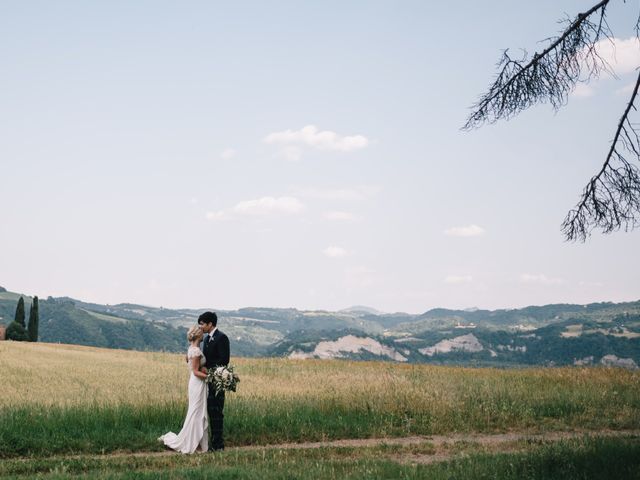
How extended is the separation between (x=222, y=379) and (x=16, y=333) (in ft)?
356

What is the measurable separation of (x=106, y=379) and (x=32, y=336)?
9308 centimetres

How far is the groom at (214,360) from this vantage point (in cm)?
1323

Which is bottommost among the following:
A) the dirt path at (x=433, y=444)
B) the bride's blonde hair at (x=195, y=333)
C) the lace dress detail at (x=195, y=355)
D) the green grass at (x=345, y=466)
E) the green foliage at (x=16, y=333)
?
the green foliage at (x=16, y=333)

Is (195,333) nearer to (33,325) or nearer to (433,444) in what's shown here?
(433,444)

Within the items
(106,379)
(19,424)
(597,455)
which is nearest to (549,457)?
(597,455)

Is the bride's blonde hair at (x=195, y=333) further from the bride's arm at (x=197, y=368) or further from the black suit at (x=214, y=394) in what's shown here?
the bride's arm at (x=197, y=368)

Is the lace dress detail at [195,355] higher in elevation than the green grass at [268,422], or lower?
higher

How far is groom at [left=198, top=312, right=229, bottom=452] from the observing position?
1323 cm

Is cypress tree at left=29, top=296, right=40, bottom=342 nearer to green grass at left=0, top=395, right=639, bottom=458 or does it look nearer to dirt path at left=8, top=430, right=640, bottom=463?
green grass at left=0, top=395, right=639, bottom=458

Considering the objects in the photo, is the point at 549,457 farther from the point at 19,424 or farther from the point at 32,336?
the point at 32,336

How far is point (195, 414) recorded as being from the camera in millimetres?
13258

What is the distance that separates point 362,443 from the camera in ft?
46.9

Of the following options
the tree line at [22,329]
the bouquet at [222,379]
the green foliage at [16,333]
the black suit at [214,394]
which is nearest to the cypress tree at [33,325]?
the tree line at [22,329]

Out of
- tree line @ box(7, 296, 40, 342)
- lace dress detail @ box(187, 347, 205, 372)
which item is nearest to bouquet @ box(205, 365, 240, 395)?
lace dress detail @ box(187, 347, 205, 372)
